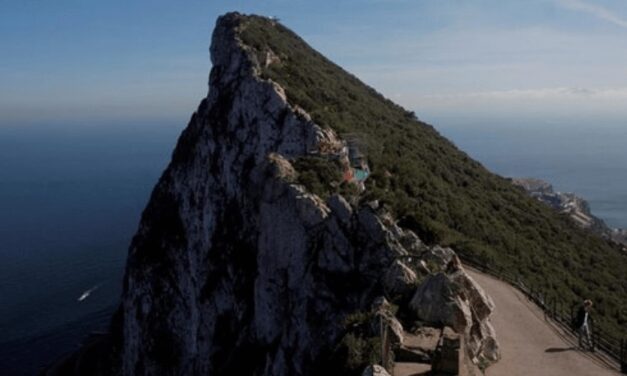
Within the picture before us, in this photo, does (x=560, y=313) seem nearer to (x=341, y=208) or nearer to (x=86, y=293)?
(x=341, y=208)

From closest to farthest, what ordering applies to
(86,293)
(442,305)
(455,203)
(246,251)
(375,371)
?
(375,371)
(442,305)
(246,251)
(455,203)
(86,293)

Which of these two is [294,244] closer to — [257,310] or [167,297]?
[257,310]

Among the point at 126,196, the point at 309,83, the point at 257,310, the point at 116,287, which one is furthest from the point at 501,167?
the point at 257,310

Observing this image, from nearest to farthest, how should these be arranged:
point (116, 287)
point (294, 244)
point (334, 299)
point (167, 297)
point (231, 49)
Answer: point (334, 299) → point (294, 244) → point (167, 297) → point (231, 49) → point (116, 287)

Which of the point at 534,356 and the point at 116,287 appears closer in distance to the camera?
the point at 534,356

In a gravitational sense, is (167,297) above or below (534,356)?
below

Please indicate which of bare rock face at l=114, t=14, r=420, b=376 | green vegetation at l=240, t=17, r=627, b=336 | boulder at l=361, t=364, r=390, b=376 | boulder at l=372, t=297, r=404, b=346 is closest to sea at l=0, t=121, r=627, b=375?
bare rock face at l=114, t=14, r=420, b=376

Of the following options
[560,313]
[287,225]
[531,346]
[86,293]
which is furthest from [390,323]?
[86,293]

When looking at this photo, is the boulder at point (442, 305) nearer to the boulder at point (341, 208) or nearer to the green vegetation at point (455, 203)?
the boulder at point (341, 208)
